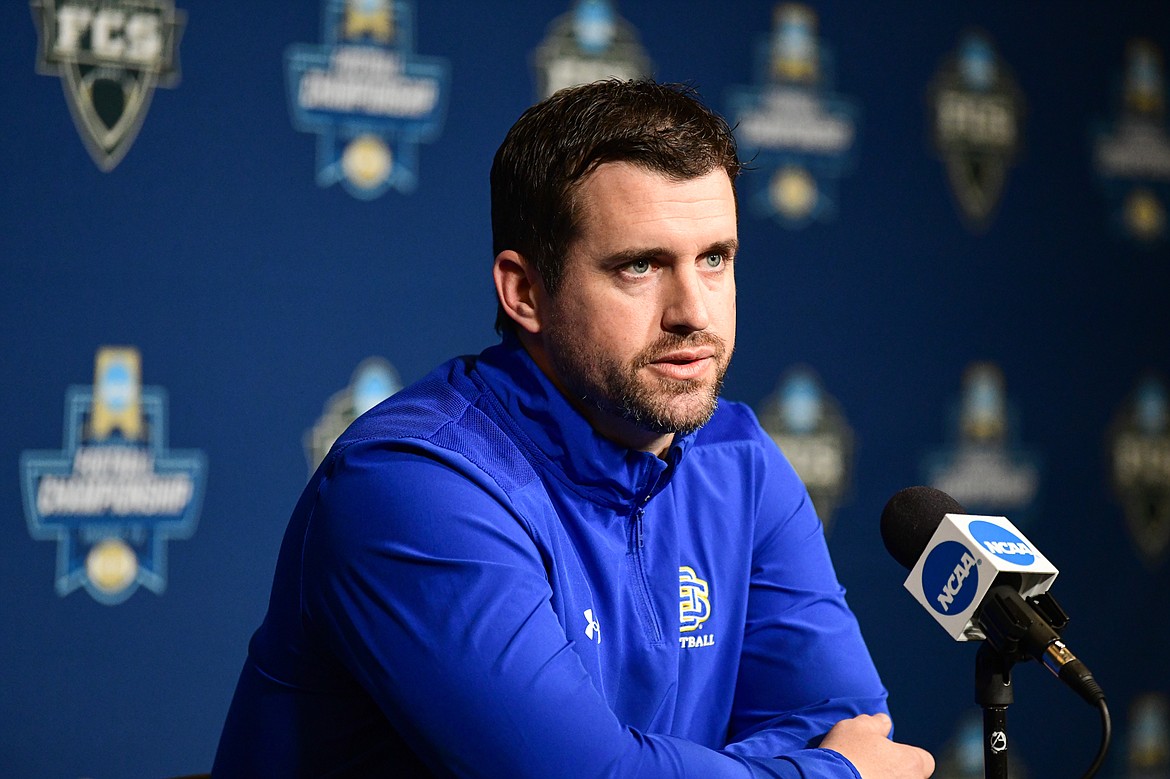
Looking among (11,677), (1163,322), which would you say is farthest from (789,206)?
(11,677)

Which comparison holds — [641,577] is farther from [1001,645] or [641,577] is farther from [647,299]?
[1001,645]

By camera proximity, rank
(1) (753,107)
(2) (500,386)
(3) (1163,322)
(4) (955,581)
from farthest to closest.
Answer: (3) (1163,322), (1) (753,107), (2) (500,386), (4) (955,581)

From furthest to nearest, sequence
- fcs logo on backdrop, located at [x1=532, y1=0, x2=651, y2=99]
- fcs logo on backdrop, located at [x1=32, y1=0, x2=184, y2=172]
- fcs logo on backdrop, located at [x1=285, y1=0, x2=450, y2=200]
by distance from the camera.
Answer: fcs logo on backdrop, located at [x1=532, y1=0, x2=651, y2=99], fcs logo on backdrop, located at [x1=285, y1=0, x2=450, y2=200], fcs logo on backdrop, located at [x1=32, y1=0, x2=184, y2=172]

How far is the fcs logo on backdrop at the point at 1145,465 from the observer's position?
347 centimetres

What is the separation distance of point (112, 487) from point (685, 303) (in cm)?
141

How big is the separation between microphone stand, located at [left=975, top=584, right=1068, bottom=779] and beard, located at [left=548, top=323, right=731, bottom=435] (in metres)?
0.43

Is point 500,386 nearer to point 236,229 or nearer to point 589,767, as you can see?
point 589,767

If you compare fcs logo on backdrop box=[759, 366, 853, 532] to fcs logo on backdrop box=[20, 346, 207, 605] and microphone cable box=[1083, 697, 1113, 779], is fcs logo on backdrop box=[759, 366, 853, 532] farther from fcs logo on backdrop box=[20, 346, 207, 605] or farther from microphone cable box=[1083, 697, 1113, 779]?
microphone cable box=[1083, 697, 1113, 779]

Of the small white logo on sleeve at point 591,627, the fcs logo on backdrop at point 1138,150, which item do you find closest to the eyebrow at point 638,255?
the small white logo on sleeve at point 591,627

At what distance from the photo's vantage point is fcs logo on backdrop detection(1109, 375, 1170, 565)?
347cm

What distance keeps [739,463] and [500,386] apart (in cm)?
37

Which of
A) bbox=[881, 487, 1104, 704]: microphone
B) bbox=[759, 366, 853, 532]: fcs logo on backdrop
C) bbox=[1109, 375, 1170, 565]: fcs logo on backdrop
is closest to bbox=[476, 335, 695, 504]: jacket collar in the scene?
bbox=[881, 487, 1104, 704]: microphone

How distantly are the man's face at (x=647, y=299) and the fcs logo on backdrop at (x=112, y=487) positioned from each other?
1255 millimetres

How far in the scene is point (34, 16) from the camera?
2.26 metres
